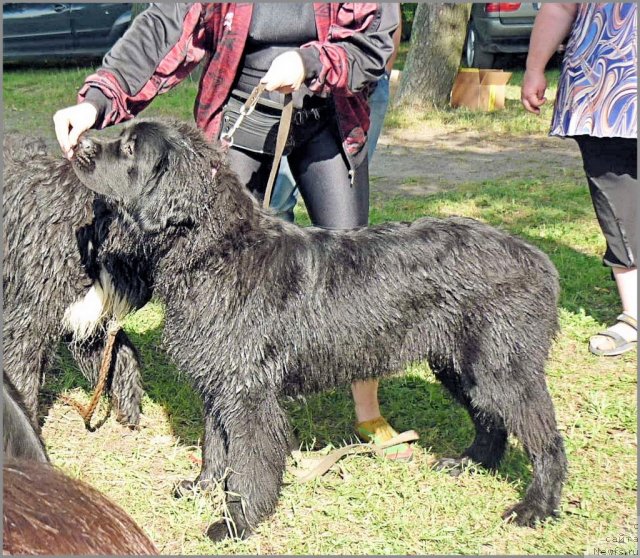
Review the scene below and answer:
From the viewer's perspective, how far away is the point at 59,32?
1400cm

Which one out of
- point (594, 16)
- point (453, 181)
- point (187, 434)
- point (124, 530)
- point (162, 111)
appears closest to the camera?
point (124, 530)

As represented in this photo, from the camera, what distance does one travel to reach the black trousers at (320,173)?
11.4ft

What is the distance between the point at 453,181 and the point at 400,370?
5.25 m

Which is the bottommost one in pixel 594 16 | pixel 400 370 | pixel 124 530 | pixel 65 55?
pixel 65 55

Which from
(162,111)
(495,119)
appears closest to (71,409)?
(162,111)

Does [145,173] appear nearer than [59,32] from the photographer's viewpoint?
Yes

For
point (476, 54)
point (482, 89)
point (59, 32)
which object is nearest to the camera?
point (482, 89)

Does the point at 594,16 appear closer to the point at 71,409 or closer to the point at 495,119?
the point at 71,409

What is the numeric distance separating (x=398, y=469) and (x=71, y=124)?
198 cm

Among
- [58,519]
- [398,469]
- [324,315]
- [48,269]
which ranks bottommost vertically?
[398,469]

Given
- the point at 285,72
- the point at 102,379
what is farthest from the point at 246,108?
the point at 102,379

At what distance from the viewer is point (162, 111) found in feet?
34.0

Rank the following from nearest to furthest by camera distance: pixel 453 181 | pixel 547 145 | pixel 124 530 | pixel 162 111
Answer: pixel 124 530 → pixel 453 181 → pixel 547 145 → pixel 162 111

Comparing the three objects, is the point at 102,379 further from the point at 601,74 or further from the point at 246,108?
the point at 601,74
